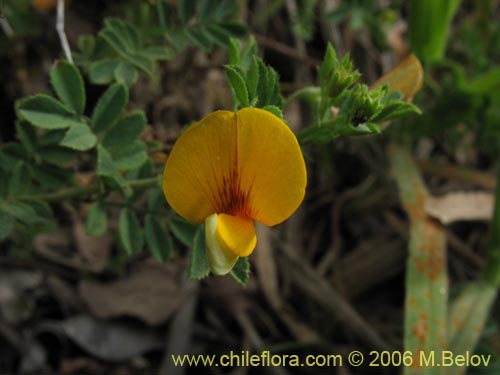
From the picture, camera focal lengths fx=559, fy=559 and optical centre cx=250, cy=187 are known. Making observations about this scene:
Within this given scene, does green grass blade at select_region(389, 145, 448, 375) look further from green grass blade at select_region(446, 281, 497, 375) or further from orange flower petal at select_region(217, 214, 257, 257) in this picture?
orange flower petal at select_region(217, 214, 257, 257)

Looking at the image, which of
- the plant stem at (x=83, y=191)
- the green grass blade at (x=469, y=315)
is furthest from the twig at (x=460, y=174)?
the plant stem at (x=83, y=191)

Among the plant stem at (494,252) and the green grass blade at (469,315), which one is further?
the plant stem at (494,252)

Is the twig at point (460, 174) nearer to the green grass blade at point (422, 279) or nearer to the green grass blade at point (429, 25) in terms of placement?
the green grass blade at point (422, 279)

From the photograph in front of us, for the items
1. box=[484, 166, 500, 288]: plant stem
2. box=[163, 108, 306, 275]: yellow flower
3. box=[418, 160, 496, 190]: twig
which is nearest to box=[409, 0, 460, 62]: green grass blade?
box=[418, 160, 496, 190]: twig

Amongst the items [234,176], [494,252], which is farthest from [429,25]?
[234,176]

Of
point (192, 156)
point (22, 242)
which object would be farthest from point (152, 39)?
point (192, 156)

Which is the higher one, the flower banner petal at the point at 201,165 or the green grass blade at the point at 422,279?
the flower banner petal at the point at 201,165

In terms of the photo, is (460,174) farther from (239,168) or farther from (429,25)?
(239,168)

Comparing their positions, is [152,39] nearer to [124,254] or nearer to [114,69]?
[114,69]
